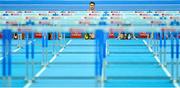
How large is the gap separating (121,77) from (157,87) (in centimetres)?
120

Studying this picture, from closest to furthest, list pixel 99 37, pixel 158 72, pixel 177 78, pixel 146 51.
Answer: pixel 99 37
pixel 177 78
pixel 158 72
pixel 146 51

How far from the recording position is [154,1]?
2456 centimetres

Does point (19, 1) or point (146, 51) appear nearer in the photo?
point (146, 51)

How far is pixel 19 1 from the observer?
976 inches

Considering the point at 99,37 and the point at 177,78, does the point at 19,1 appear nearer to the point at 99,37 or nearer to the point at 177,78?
the point at 177,78

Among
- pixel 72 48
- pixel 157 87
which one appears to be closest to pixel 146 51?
pixel 72 48

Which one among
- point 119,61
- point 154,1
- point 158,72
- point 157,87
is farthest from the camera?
point 154,1

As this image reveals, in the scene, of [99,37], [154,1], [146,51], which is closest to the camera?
[99,37]

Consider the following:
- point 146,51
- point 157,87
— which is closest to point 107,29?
point 157,87

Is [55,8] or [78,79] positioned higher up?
[55,8]

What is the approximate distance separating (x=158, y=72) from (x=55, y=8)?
14135 millimetres

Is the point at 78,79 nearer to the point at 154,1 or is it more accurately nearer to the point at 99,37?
the point at 99,37

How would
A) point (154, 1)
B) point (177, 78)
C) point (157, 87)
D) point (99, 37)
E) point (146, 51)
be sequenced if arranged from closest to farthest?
point (99, 37), point (157, 87), point (177, 78), point (146, 51), point (154, 1)

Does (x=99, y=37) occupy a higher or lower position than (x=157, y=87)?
higher
